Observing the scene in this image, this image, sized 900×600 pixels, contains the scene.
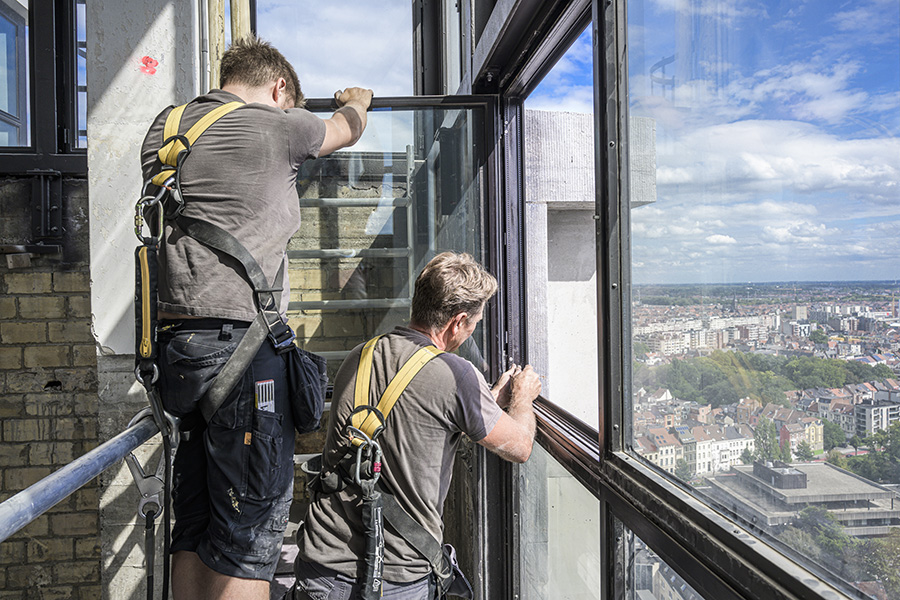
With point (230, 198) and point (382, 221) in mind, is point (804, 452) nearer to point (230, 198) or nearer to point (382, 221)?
point (230, 198)

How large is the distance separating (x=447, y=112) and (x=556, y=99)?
705 millimetres

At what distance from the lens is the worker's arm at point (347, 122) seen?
175 cm

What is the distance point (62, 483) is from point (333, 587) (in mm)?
753

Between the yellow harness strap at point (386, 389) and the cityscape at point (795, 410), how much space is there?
2.19 ft

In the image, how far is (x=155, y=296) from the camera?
1.54m

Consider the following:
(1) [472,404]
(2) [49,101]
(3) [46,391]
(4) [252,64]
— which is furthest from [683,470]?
(2) [49,101]

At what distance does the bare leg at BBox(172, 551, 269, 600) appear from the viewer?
1.56 meters

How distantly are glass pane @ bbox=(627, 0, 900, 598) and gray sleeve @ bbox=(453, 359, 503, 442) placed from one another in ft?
1.71

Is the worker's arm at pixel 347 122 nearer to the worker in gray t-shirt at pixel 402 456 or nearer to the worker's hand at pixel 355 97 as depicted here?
the worker's hand at pixel 355 97

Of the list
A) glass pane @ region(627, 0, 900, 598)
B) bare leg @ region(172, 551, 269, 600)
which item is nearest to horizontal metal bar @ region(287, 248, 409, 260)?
bare leg @ region(172, 551, 269, 600)

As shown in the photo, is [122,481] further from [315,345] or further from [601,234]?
[601,234]

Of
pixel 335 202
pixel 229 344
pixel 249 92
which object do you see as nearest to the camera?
pixel 229 344

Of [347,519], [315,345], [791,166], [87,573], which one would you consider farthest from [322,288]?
[87,573]

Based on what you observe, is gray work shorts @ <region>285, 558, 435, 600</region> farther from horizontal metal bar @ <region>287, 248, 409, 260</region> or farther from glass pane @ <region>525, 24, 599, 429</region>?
horizontal metal bar @ <region>287, 248, 409, 260</region>
